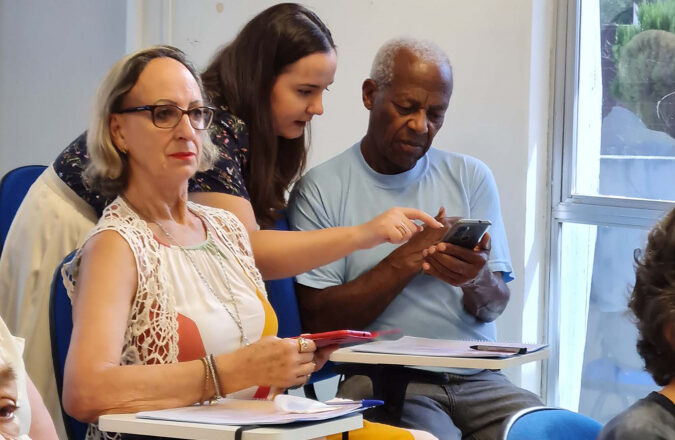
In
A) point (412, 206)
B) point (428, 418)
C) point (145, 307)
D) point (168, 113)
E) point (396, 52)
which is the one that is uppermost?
point (396, 52)

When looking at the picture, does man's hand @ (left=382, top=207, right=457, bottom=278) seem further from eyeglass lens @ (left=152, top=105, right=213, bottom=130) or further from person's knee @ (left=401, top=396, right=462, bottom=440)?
eyeglass lens @ (left=152, top=105, right=213, bottom=130)

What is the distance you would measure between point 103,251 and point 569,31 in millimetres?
2145

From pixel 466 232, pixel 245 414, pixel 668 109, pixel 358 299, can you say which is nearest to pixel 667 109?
pixel 668 109

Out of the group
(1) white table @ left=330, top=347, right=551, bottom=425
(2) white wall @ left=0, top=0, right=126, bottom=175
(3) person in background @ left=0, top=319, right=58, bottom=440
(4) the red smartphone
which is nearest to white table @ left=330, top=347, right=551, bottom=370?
(1) white table @ left=330, top=347, right=551, bottom=425

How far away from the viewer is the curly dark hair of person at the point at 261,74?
102 inches

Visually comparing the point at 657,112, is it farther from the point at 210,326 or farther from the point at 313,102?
the point at 210,326

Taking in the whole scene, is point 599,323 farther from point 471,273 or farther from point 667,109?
point 471,273

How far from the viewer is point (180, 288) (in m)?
1.90

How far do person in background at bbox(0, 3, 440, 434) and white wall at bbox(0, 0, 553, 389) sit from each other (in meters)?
0.87

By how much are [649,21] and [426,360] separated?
165 centimetres

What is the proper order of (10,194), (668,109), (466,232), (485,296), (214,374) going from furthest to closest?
(668,109), (485,296), (10,194), (466,232), (214,374)

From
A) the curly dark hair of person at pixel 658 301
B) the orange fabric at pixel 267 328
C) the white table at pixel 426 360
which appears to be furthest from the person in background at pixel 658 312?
the orange fabric at pixel 267 328

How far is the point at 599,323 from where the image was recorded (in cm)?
342

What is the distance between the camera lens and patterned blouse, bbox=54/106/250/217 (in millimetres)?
2256
